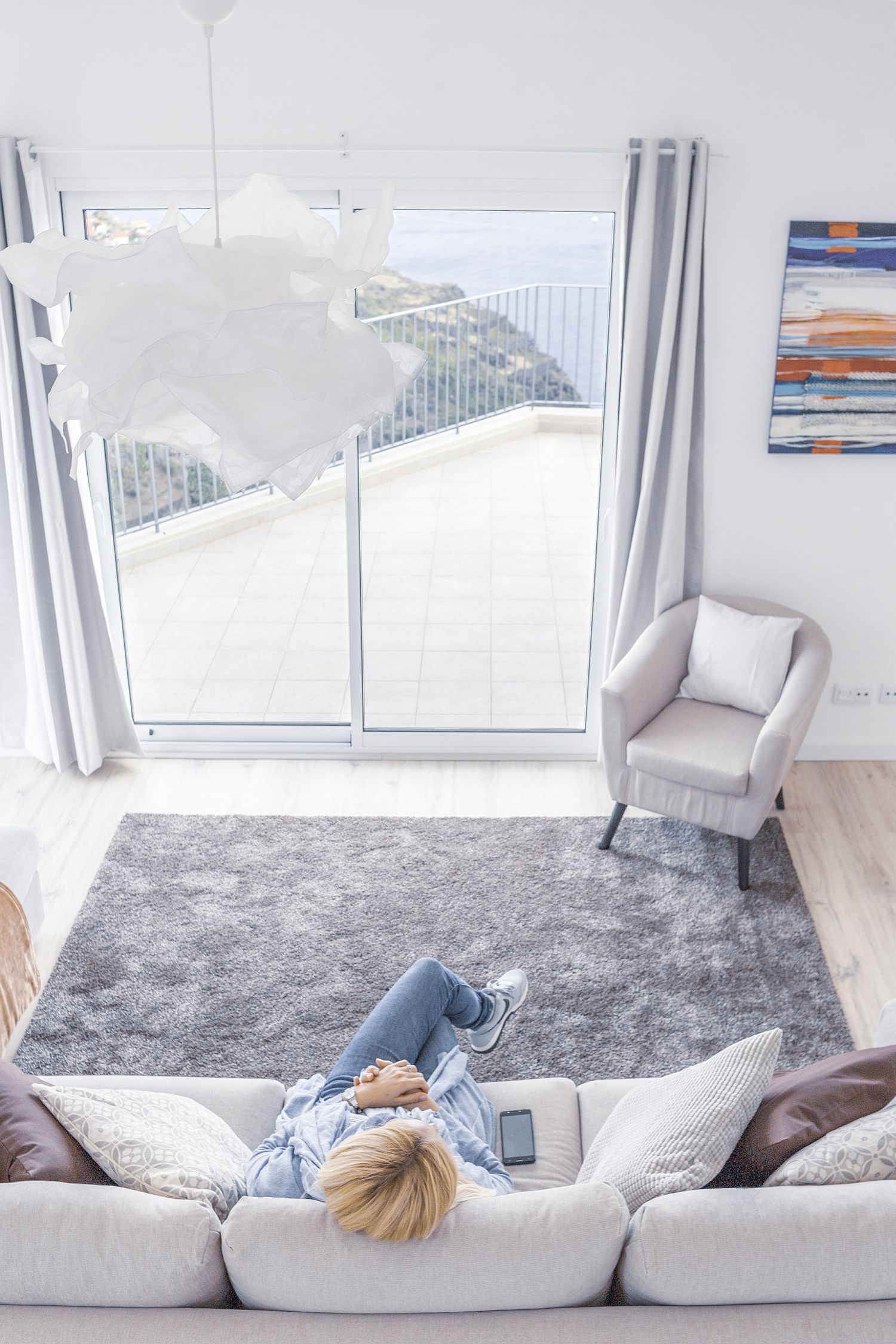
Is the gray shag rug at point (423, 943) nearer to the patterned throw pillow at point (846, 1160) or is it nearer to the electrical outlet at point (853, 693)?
the electrical outlet at point (853, 693)

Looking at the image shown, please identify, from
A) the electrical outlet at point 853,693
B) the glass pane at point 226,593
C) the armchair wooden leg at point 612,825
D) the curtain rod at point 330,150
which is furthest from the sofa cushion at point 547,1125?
the curtain rod at point 330,150

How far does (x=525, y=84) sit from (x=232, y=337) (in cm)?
276

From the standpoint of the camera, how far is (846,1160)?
1.89 metres

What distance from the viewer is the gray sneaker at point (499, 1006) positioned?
298 centimetres

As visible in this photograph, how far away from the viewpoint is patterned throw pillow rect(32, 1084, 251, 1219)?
1926 mm

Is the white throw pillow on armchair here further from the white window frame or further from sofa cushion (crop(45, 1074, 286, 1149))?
sofa cushion (crop(45, 1074, 286, 1149))

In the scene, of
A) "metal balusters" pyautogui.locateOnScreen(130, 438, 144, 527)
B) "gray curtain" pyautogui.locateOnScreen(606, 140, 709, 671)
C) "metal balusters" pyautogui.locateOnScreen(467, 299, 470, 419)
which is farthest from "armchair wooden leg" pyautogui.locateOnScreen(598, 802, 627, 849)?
"metal balusters" pyautogui.locateOnScreen(130, 438, 144, 527)

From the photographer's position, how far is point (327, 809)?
429 cm

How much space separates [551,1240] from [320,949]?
1883 mm

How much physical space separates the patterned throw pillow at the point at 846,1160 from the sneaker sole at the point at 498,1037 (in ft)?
3.76

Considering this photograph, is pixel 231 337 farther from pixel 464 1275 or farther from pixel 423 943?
pixel 423 943

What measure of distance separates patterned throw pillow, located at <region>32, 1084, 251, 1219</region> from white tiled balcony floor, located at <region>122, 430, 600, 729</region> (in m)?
2.58

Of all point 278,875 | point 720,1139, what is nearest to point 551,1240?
point 720,1139

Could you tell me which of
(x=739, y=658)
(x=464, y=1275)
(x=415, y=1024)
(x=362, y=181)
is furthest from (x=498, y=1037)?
(x=362, y=181)
